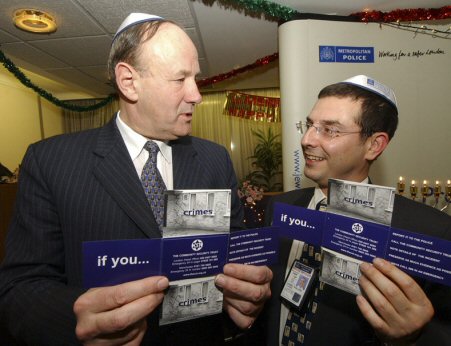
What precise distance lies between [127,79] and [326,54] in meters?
2.66

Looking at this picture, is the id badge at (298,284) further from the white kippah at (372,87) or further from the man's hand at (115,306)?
the white kippah at (372,87)

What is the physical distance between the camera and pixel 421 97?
328 cm

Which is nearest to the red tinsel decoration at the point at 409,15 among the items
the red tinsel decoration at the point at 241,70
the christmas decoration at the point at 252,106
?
the red tinsel decoration at the point at 241,70

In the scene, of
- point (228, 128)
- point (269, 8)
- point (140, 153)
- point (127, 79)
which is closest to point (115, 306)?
point (140, 153)

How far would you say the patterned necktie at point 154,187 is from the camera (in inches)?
41.3

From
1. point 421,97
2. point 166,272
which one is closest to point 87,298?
point 166,272

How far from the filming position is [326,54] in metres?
3.22

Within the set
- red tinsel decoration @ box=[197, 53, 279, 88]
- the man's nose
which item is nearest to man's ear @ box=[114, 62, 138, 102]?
the man's nose

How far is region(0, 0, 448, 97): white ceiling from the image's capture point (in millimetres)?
2965

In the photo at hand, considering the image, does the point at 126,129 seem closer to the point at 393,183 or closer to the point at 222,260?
the point at 222,260

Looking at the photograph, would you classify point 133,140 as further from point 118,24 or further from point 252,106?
point 252,106

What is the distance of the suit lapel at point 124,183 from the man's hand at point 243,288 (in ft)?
1.01

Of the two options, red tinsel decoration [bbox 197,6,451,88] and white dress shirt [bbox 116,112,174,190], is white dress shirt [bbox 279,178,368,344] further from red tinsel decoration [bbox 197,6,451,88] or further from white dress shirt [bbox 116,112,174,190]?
red tinsel decoration [bbox 197,6,451,88]

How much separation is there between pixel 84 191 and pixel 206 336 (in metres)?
0.67
